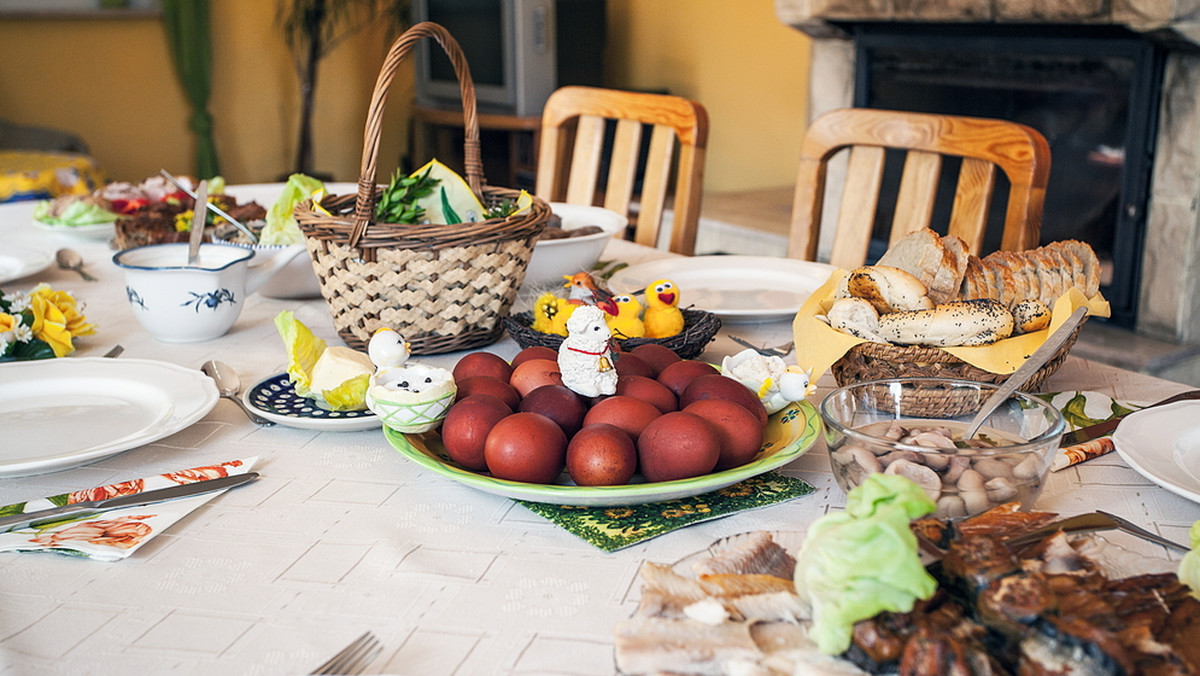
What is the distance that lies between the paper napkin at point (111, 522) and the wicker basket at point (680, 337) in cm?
31

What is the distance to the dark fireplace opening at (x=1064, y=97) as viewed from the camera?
2.38m

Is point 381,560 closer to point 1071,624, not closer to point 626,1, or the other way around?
point 1071,624

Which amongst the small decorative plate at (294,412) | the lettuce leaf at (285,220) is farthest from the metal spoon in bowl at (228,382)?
the lettuce leaf at (285,220)

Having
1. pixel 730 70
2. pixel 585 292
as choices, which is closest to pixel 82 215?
pixel 585 292

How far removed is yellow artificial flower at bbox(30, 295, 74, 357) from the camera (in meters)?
1.06

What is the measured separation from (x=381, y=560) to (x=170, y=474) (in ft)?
0.73

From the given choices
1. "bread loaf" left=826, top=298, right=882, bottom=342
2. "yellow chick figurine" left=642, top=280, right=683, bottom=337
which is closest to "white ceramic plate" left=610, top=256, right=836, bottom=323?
"yellow chick figurine" left=642, top=280, right=683, bottom=337

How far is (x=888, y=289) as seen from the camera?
0.89 meters

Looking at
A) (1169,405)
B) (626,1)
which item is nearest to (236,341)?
(1169,405)

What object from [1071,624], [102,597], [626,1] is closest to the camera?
[1071,624]

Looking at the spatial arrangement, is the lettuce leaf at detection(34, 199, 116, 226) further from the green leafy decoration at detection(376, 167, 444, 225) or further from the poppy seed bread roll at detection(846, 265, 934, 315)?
the poppy seed bread roll at detection(846, 265, 934, 315)

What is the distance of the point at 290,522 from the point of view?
71 cm

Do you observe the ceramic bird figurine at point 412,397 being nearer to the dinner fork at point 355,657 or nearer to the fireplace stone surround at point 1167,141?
the dinner fork at point 355,657

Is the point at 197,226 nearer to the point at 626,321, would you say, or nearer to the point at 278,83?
the point at 626,321
